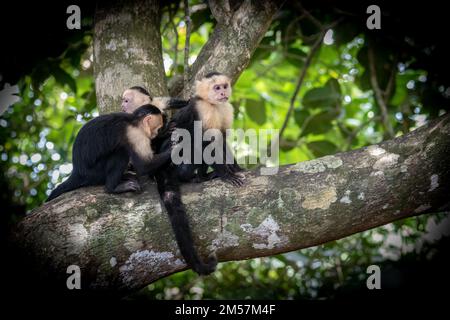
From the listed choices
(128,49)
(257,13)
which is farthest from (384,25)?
(128,49)

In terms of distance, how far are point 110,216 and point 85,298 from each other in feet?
1.45

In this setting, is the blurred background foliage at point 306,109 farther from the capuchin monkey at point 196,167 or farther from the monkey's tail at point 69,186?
the monkey's tail at point 69,186

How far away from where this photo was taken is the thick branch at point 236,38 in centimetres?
332

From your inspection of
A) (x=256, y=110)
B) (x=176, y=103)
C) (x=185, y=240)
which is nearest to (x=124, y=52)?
(x=176, y=103)

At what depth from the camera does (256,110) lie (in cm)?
479

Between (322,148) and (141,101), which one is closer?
(141,101)

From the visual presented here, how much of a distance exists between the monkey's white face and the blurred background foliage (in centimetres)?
95

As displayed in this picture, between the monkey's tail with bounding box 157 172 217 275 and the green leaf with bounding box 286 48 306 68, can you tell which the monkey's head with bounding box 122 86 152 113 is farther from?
the green leaf with bounding box 286 48 306 68

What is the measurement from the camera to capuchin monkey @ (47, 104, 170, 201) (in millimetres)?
3082

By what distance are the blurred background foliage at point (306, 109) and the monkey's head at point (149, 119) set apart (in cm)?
108

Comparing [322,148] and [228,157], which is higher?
[322,148]

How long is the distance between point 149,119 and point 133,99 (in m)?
0.25

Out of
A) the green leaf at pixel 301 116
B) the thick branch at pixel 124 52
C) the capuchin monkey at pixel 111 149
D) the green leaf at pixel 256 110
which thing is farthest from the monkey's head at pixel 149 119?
the green leaf at pixel 301 116

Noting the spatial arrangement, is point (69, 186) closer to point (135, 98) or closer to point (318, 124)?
point (135, 98)
